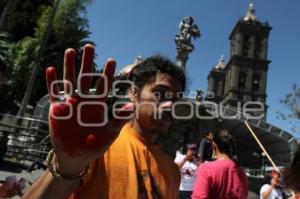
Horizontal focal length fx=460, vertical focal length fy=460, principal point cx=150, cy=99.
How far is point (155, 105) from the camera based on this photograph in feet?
7.47

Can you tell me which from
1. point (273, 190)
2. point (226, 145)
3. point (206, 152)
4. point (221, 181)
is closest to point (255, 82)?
point (206, 152)

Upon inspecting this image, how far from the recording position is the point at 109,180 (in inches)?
74.8

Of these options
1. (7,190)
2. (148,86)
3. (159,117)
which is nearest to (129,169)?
(159,117)

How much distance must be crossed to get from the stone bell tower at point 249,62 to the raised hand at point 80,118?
8850 centimetres

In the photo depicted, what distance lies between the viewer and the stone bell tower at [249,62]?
291ft

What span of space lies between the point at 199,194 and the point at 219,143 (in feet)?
2.34

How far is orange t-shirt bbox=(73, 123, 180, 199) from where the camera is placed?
1864mm

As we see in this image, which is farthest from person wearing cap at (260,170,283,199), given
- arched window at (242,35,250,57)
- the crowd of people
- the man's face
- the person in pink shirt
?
arched window at (242,35,250,57)

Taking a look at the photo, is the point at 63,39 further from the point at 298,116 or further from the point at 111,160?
the point at 111,160

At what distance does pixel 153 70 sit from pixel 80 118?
1.01 m

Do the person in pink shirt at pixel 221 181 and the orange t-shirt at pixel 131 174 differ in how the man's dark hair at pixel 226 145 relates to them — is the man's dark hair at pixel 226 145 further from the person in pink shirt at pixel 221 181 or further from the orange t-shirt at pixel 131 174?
the orange t-shirt at pixel 131 174

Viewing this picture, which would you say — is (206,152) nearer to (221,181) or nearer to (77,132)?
(221,181)

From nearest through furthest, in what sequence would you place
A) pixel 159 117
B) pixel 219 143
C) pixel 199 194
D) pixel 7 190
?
pixel 159 117 < pixel 7 190 < pixel 199 194 < pixel 219 143

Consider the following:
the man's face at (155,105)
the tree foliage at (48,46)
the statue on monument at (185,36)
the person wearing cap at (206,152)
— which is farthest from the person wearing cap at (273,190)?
the tree foliage at (48,46)
